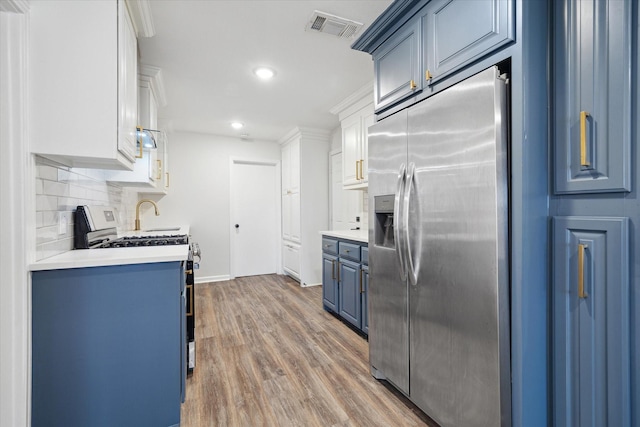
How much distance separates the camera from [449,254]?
1.43 m

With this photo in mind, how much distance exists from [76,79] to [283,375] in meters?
2.11

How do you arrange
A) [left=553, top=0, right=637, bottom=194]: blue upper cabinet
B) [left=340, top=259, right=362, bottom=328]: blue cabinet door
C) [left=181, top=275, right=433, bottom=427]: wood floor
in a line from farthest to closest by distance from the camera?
[left=340, top=259, right=362, bottom=328]: blue cabinet door
[left=181, top=275, right=433, bottom=427]: wood floor
[left=553, top=0, right=637, bottom=194]: blue upper cabinet

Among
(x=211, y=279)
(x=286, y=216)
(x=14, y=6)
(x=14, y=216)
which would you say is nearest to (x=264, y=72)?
(x=14, y=6)

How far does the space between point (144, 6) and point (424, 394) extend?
277cm

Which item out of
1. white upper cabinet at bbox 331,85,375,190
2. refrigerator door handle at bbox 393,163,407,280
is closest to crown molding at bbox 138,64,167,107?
white upper cabinet at bbox 331,85,375,190

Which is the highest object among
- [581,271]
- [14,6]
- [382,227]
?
[14,6]

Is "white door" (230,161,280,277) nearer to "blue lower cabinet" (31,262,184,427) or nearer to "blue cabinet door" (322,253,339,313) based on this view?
"blue cabinet door" (322,253,339,313)

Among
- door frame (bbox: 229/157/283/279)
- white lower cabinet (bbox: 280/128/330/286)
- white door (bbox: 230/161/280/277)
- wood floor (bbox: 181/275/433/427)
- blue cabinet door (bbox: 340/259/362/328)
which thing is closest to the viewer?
wood floor (bbox: 181/275/433/427)

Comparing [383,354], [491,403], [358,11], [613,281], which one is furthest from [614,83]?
[383,354]

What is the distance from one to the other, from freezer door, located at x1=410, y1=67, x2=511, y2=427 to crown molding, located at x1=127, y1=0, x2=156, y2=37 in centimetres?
174

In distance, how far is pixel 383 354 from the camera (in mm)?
1937

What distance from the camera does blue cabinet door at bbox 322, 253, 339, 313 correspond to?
3.14m

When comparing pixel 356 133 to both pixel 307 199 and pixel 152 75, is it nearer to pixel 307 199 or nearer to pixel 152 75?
pixel 307 199

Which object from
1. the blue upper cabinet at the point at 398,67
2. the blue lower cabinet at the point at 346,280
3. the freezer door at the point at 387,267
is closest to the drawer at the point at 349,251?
the blue lower cabinet at the point at 346,280
